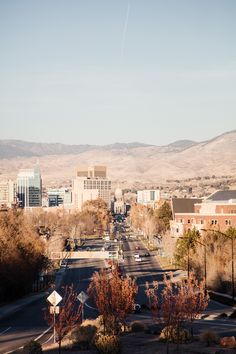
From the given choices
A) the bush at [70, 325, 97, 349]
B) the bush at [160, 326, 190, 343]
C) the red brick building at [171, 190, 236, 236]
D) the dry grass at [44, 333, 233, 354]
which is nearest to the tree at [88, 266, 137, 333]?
the bush at [70, 325, 97, 349]

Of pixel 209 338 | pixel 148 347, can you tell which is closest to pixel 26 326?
pixel 148 347

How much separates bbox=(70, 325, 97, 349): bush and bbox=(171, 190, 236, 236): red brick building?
261 feet

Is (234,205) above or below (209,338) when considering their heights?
above

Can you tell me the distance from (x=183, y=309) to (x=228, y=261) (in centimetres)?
4135

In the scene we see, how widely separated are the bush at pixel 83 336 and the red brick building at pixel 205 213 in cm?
7944

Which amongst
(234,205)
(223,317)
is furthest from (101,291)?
(234,205)

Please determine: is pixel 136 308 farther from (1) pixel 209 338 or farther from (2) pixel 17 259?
(1) pixel 209 338

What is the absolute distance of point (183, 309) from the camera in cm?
3503

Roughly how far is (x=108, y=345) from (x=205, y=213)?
100.0 metres

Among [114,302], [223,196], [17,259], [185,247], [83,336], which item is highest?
[223,196]

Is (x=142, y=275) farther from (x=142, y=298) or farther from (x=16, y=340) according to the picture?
(x=16, y=340)

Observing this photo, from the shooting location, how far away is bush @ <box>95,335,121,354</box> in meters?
33.2

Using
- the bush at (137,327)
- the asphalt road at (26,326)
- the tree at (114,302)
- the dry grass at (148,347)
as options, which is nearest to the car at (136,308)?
the asphalt road at (26,326)

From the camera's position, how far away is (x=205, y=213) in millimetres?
132125
